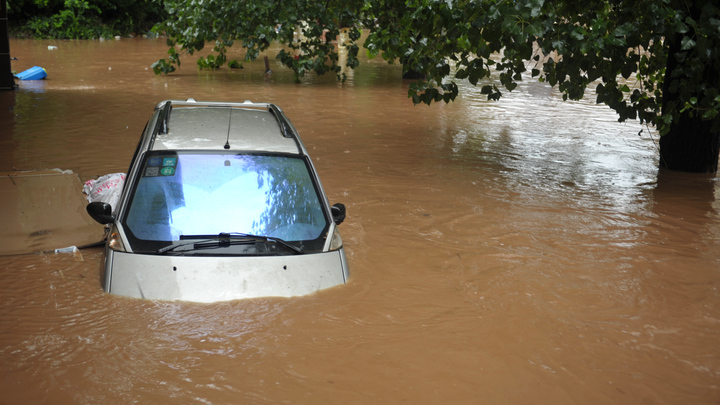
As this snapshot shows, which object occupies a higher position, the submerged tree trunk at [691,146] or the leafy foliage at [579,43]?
the leafy foliage at [579,43]

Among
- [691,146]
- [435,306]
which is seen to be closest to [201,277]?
[435,306]

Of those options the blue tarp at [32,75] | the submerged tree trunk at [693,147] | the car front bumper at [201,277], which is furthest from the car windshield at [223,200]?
the blue tarp at [32,75]

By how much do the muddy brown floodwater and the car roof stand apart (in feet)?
3.70

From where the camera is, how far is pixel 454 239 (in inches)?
269

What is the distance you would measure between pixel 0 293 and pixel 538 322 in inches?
162

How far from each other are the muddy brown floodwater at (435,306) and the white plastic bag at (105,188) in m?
1.24

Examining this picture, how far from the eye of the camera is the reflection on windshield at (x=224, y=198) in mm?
4418

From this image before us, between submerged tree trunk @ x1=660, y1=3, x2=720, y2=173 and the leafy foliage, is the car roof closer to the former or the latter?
the leafy foliage

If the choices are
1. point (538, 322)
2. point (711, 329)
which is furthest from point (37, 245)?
point (711, 329)

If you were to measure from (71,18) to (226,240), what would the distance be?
3693 cm

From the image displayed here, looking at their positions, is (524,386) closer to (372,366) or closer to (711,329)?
(372,366)

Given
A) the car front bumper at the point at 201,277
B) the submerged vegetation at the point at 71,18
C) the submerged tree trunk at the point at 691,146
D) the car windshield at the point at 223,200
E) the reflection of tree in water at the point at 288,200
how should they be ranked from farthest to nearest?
1. the submerged vegetation at the point at 71,18
2. the submerged tree trunk at the point at 691,146
3. the reflection of tree in water at the point at 288,200
4. the car windshield at the point at 223,200
5. the car front bumper at the point at 201,277

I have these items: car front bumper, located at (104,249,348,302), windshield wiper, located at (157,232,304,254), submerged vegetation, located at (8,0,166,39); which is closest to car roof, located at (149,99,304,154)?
windshield wiper, located at (157,232,304,254)

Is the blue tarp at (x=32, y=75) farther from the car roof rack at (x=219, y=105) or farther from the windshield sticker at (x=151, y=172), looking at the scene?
the windshield sticker at (x=151, y=172)
